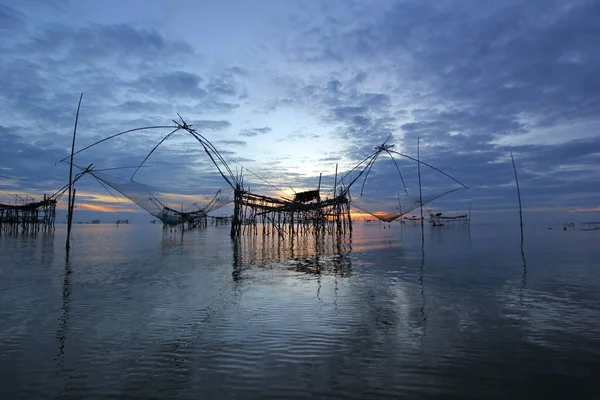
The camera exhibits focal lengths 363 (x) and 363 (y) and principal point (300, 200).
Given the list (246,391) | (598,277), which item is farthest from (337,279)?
(598,277)

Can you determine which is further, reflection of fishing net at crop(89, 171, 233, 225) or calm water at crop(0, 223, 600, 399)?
reflection of fishing net at crop(89, 171, 233, 225)

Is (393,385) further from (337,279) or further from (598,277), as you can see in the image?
(598,277)

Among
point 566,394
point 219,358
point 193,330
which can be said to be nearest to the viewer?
point 566,394

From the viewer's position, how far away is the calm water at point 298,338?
359 centimetres

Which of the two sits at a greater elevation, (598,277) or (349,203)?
(349,203)

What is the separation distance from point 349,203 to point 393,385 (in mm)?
29930

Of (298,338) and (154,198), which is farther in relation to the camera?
(154,198)

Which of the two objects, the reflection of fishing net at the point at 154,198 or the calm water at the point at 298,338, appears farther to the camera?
the reflection of fishing net at the point at 154,198

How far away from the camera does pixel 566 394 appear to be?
3.39 m

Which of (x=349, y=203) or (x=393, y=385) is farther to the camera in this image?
(x=349, y=203)

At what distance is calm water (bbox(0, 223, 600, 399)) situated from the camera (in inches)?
141

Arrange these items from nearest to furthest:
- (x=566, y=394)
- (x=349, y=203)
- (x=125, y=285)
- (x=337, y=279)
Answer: (x=566, y=394) → (x=125, y=285) → (x=337, y=279) → (x=349, y=203)

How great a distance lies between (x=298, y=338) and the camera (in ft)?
16.5

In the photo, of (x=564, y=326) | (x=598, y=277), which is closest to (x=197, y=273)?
(x=564, y=326)
